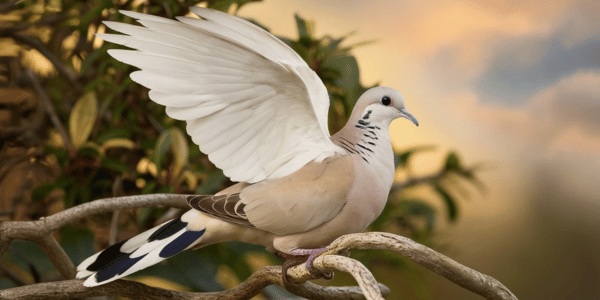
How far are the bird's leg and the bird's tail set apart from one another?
8 centimetres

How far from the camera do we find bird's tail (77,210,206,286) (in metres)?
0.71

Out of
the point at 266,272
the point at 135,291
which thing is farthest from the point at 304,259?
the point at 135,291

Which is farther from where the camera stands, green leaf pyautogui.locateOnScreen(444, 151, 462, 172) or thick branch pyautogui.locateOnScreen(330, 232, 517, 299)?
green leaf pyautogui.locateOnScreen(444, 151, 462, 172)

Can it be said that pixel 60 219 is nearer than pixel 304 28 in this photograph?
Yes

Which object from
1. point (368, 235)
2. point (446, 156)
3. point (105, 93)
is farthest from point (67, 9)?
point (368, 235)

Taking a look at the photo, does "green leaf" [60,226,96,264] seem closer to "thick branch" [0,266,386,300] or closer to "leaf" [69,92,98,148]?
"leaf" [69,92,98,148]

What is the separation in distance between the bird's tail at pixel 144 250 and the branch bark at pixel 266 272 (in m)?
0.04

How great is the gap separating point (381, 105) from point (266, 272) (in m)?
0.19

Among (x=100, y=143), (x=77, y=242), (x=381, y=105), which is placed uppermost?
(x=381, y=105)

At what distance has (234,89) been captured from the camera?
70 centimetres

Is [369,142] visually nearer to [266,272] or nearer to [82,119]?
[266,272]

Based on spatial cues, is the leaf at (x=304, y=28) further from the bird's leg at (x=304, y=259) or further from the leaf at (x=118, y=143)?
the bird's leg at (x=304, y=259)

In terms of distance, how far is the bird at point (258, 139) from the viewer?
675 millimetres

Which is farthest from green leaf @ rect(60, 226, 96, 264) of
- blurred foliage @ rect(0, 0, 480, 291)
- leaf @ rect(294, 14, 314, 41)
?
leaf @ rect(294, 14, 314, 41)
